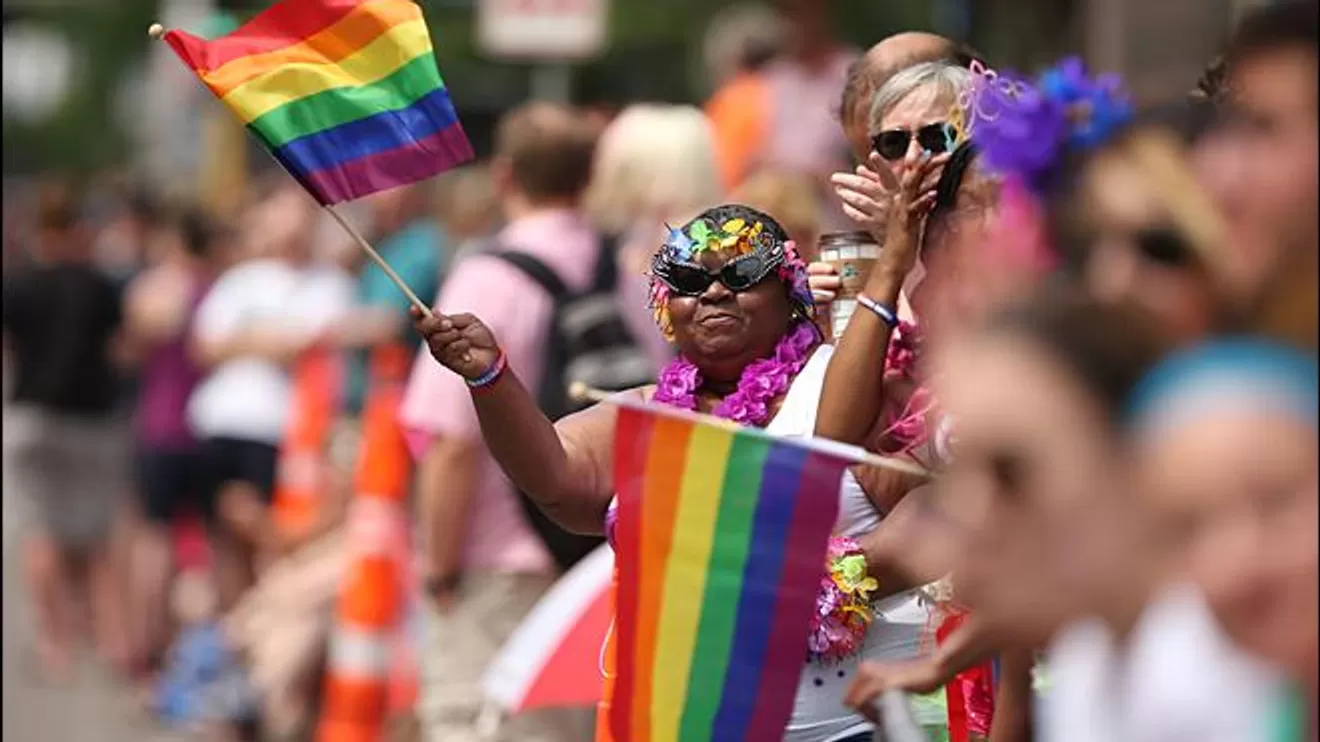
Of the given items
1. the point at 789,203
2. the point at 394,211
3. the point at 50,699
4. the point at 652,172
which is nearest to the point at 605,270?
the point at 652,172

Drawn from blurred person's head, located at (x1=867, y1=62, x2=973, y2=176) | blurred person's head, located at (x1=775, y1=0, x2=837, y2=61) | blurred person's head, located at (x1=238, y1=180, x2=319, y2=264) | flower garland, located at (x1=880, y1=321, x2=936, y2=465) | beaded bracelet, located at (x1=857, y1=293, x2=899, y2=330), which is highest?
blurred person's head, located at (x1=775, y1=0, x2=837, y2=61)

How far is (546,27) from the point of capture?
1380cm

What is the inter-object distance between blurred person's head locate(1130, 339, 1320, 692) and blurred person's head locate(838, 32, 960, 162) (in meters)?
2.76

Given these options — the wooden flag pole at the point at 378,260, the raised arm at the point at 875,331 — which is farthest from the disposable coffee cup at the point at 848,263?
the wooden flag pole at the point at 378,260

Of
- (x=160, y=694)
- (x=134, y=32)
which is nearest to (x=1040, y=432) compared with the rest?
(x=160, y=694)

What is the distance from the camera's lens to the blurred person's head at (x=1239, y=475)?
9.30ft

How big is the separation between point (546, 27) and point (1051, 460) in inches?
435

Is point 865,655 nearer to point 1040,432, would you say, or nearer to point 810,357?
point 810,357

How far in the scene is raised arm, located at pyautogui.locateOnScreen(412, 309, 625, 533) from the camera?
527cm

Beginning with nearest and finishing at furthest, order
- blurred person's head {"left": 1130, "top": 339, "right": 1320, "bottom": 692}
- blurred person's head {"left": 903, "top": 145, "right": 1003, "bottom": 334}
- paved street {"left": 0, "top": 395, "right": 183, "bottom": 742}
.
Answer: blurred person's head {"left": 1130, "top": 339, "right": 1320, "bottom": 692} → blurred person's head {"left": 903, "top": 145, "right": 1003, "bottom": 334} → paved street {"left": 0, "top": 395, "right": 183, "bottom": 742}

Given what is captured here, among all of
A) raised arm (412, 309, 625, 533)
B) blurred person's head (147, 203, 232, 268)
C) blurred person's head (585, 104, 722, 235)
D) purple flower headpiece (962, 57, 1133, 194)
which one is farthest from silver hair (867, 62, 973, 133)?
blurred person's head (147, 203, 232, 268)

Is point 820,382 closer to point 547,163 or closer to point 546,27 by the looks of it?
point 547,163

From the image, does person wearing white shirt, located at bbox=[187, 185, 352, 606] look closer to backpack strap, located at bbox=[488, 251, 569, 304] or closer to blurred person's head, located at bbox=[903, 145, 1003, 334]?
backpack strap, located at bbox=[488, 251, 569, 304]

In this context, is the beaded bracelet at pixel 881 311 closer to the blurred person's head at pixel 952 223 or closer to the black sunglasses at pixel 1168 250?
the blurred person's head at pixel 952 223
